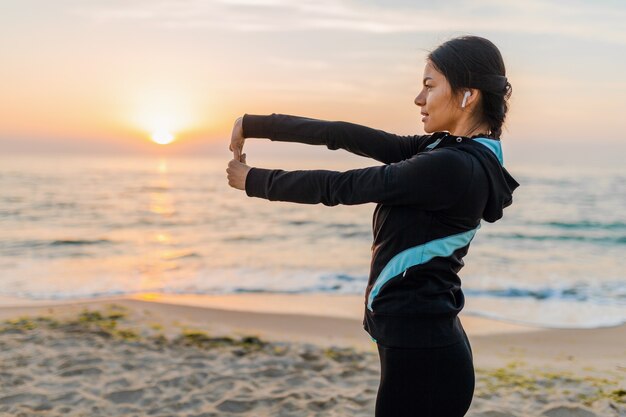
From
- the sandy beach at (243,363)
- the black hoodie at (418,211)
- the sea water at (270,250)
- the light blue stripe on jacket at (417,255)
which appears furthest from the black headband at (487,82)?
the sea water at (270,250)

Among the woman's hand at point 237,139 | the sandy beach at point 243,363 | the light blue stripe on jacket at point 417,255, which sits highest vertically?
the woman's hand at point 237,139

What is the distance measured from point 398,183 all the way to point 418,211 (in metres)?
0.13

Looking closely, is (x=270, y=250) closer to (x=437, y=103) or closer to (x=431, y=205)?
(x=437, y=103)

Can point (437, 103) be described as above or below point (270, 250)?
above

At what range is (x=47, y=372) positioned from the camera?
505 cm

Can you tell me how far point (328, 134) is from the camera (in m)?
2.08

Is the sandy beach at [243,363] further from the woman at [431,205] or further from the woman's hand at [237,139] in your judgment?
the woman's hand at [237,139]

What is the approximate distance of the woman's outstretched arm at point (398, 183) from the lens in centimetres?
173

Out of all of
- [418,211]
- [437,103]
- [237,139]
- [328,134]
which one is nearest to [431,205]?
[418,211]

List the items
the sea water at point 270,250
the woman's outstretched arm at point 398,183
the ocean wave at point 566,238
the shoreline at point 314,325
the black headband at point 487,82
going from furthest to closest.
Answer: the ocean wave at point 566,238 < the sea water at point 270,250 < the shoreline at point 314,325 < the black headband at point 487,82 < the woman's outstretched arm at point 398,183

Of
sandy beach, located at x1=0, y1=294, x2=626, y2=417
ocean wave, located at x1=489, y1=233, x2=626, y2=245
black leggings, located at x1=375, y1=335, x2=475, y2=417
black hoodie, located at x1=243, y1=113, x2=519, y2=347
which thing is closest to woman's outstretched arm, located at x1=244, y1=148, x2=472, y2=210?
black hoodie, located at x1=243, y1=113, x2=519, y2=347

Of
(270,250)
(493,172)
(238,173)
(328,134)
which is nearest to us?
(493,172)

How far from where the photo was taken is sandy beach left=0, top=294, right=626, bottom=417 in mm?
4582

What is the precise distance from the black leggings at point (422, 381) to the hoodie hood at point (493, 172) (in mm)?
446
